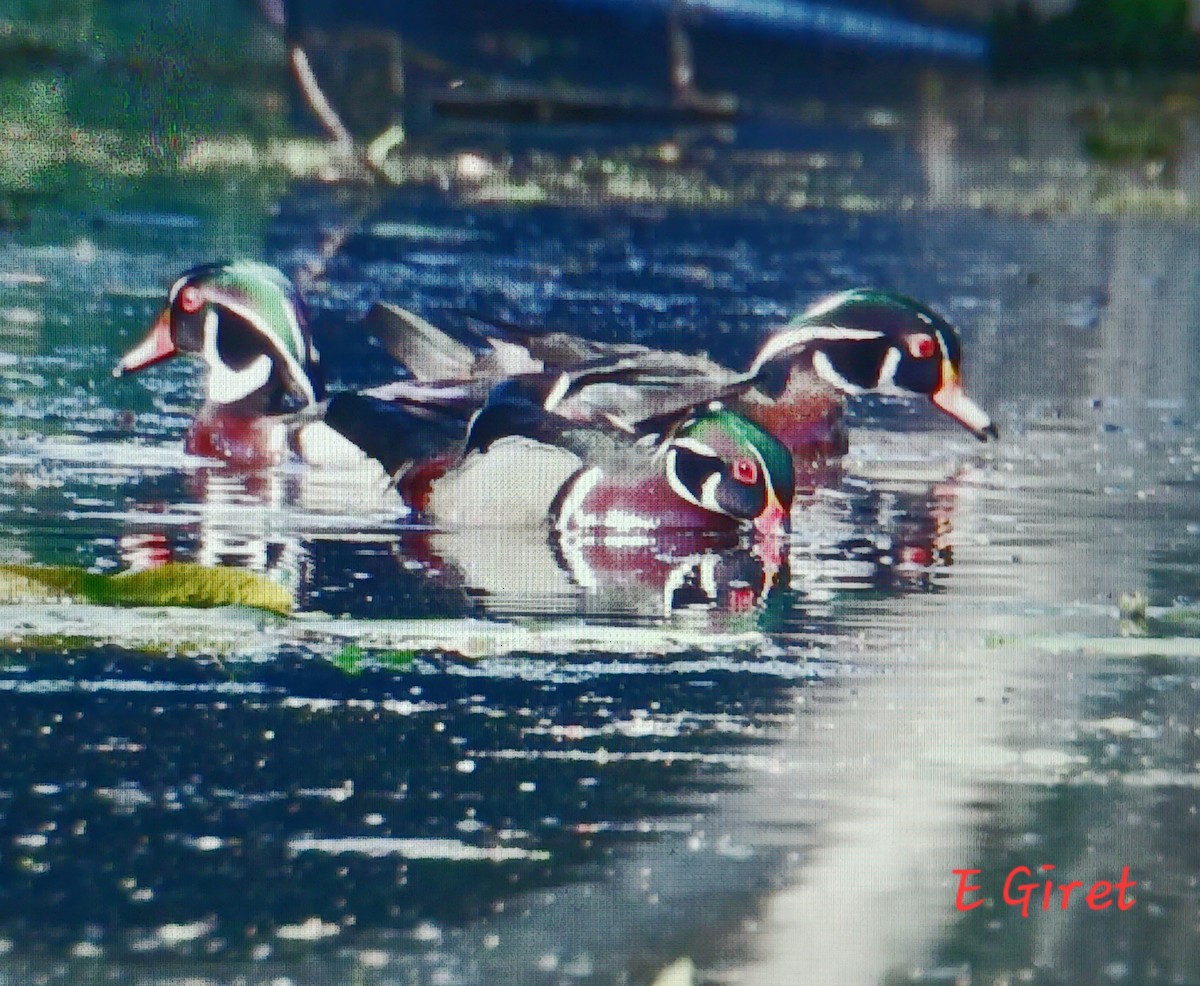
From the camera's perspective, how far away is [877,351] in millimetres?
10445

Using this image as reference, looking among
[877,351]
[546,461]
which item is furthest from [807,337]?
[546,461]

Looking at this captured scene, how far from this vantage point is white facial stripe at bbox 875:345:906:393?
34.2ft

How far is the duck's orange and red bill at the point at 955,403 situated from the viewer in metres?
10.2

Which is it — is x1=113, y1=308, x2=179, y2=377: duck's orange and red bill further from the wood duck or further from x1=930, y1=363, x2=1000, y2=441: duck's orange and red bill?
x1=930, y1=363, x2=1000, y2=441: duck's orange and red bill

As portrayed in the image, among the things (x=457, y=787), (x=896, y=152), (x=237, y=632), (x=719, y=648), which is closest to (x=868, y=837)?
(x=457, y=787)

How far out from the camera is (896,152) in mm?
24000

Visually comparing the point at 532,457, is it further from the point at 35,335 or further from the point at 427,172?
the point at 427,172

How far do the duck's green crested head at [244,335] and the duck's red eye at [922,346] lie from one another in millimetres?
2049

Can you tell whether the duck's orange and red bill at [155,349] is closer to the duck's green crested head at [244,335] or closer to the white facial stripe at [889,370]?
the duck's green crested head at [244,335]

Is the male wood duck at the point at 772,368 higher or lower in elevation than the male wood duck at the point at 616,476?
higher

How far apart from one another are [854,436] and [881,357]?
0.33 meters

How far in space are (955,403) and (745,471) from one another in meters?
2.34
